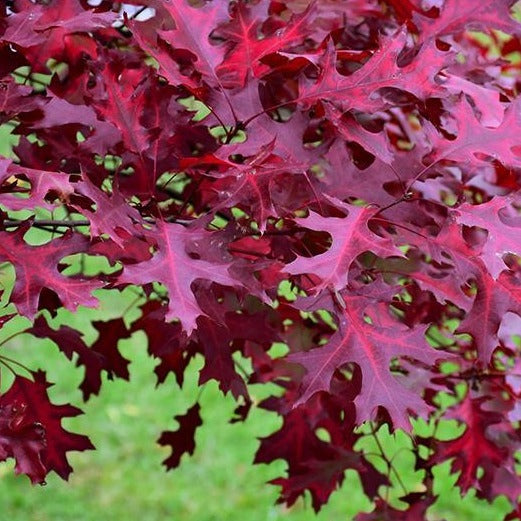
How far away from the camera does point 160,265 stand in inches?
43.0

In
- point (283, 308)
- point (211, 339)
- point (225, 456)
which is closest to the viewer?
point (211, 339)

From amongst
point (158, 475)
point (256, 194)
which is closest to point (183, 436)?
point (256, 194)

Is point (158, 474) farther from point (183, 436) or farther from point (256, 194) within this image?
point (256, 194)

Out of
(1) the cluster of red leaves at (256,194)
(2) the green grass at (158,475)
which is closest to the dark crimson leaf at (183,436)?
(1) the cluster of red leaves at (256,194)

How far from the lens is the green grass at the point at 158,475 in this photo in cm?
357

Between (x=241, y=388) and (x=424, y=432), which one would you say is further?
(x=424, y=432)

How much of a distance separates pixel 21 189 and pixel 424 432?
10.4ft

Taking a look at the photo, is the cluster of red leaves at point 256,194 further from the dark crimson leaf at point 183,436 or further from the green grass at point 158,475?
the green grass at point 158,475

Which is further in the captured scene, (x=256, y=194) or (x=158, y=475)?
(x=158, y=475)

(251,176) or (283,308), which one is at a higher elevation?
(251,176)

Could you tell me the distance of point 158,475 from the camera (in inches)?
150

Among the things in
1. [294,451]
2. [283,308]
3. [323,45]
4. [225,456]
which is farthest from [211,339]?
[225,456]

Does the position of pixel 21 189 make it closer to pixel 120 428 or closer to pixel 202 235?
pixel 202 235

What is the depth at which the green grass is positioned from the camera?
3574 millimetres
